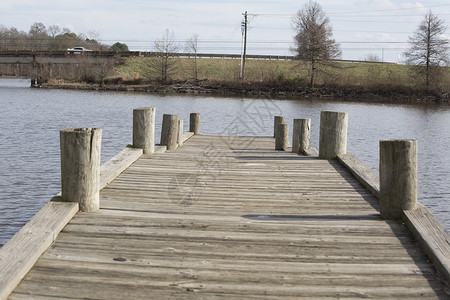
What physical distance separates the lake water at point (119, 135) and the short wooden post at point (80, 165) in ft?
11.1

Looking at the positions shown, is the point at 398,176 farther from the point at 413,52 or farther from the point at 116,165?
the point at 413,52

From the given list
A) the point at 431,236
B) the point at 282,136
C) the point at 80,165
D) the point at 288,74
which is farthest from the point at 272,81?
the point at 431,236

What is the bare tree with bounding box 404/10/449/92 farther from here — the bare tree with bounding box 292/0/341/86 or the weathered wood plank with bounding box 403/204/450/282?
the weathered wood plank with bounding box 403/204/450/282

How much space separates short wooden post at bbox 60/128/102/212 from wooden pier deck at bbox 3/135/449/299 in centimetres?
21

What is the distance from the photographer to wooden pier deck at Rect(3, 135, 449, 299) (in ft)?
12.9

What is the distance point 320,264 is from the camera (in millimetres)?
4418

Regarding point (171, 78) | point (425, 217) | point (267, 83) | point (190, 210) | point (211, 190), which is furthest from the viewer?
point (171, 78)

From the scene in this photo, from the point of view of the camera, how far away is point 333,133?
9.96 metres

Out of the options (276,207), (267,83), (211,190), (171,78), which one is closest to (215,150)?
(211,190)

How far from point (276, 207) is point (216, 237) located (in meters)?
1.48

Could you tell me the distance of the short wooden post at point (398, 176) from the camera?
5.45m

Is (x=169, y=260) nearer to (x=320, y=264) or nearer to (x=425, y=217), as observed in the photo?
(x=320, y=264)

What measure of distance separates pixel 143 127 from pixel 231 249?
214 inches

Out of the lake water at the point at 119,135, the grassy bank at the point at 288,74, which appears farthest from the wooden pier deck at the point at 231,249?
the grassy bank at the point at 288,74
